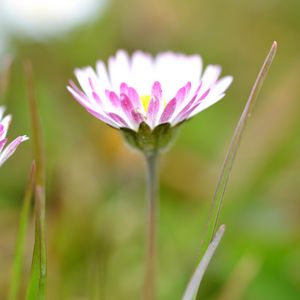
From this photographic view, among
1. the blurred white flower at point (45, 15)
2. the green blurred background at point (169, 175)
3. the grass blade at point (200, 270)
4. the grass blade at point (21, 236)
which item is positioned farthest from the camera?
the blurred white flower at point (45, 15)

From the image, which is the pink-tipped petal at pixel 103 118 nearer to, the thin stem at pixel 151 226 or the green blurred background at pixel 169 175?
the thin stem at pixel 151 226

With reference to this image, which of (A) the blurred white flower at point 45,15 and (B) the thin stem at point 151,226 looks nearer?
(B) the thin stem at point 151,226

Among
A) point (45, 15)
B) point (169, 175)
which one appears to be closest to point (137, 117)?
point (169, 175)

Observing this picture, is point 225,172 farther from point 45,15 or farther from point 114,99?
point 45,15

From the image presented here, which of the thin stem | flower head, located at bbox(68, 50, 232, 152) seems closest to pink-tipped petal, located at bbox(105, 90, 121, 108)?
flower head, located at bbox(68, 50, 232, 152)

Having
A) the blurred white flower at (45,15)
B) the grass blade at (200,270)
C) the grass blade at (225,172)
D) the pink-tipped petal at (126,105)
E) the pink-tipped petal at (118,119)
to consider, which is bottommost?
the grass blade at (200,270)

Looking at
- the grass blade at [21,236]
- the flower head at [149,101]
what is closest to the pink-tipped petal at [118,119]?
the flower head at [149,101]
